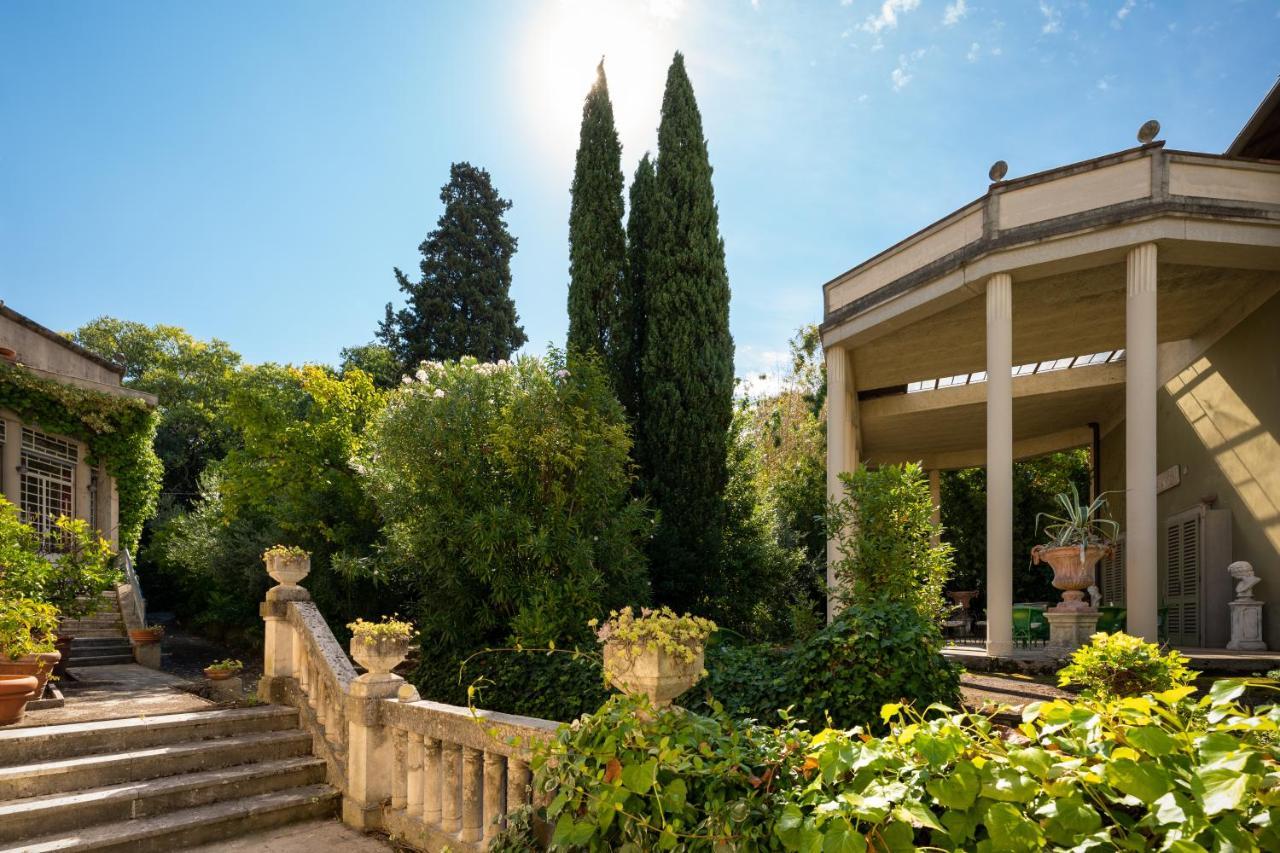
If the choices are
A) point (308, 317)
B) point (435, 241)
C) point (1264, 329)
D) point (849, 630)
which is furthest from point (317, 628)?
point (435, 241)

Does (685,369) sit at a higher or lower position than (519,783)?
higher

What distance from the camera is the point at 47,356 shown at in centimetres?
1413

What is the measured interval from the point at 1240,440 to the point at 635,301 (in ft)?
28.7

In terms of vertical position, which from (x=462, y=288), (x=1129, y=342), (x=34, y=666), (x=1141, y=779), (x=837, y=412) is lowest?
(x=34, y=666)

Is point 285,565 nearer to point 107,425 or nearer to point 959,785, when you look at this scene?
point 959,785

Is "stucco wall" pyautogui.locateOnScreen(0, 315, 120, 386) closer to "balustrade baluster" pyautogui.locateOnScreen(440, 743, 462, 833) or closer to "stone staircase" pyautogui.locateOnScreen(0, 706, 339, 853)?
"stone staircase" pyautogui.locateOnScreen(0, 706, 339, 853)

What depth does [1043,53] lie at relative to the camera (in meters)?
7.09

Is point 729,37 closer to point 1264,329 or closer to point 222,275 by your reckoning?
point 1264,329

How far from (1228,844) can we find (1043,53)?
770cm

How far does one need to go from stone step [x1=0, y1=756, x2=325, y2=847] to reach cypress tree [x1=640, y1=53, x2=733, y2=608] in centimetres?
570

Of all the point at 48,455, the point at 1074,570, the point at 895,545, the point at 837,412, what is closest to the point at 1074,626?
the point at 1074,570

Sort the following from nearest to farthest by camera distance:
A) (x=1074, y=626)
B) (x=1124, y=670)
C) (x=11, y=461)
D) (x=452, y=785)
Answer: (x=452, y=785) < (x=1124, y=670) < (x=1074, y=626) < (x=11, y=461)

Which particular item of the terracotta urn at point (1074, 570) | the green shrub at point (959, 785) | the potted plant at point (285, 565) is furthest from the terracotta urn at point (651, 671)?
the terracotta urn at point (1074, 570)

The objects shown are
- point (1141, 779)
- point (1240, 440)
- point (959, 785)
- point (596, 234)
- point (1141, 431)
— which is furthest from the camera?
point (596, 234)
